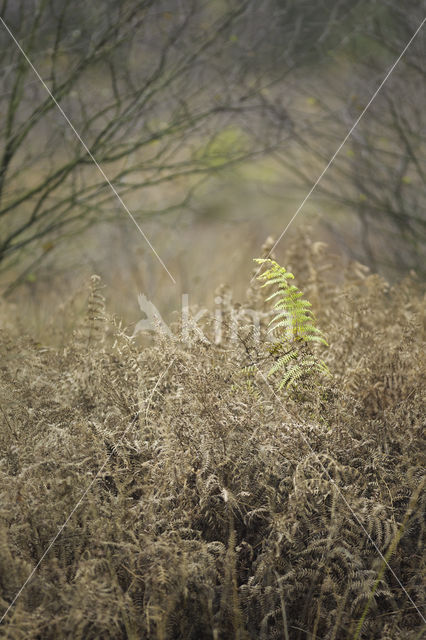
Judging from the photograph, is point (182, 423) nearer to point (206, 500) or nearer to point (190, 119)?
point (206, 500)

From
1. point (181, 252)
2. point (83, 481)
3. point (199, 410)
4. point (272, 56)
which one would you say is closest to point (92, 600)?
point (83, 481)

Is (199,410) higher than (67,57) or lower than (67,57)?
lower

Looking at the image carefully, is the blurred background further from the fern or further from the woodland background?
the fern

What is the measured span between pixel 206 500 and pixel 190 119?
3.77 meters

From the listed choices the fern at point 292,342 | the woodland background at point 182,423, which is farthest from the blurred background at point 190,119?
the fern at point 292,342

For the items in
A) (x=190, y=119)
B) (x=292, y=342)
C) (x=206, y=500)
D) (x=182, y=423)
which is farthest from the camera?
(x=190, y=119)

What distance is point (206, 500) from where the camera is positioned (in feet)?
6.73

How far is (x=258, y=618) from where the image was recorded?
185 centimetres

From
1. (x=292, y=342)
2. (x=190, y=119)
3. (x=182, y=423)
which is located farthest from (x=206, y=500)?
(x=190, y=119)

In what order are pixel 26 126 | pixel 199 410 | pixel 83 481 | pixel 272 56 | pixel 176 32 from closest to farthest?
pixel 83 481
pixel 199 410
pixel 26 126
pixel 176 32
pixel 272 56

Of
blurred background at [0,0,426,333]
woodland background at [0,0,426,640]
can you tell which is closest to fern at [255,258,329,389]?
woodland background at [0,0,426,640]

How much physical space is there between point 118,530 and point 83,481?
0.22 meters

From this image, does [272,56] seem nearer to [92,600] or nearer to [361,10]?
[361,10]

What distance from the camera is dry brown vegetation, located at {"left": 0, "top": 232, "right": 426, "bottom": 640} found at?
1.77 m
